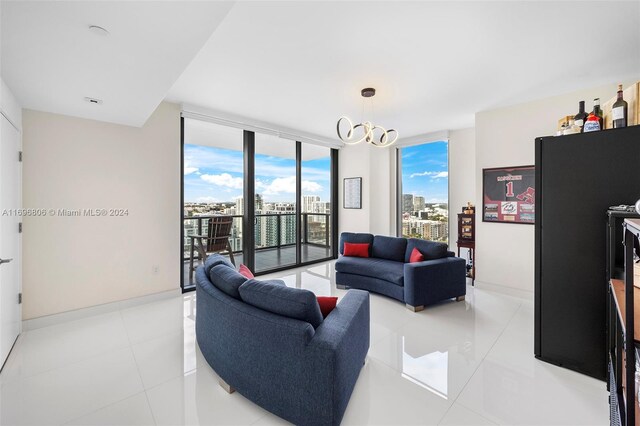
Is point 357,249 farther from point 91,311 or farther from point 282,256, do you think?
point 91,311

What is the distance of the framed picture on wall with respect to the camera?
20.2 ft

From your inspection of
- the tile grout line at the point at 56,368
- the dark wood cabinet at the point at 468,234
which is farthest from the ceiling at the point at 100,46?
the dark wood cabinet at the point at 468,234

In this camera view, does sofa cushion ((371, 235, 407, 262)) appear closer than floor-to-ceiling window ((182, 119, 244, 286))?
Yes

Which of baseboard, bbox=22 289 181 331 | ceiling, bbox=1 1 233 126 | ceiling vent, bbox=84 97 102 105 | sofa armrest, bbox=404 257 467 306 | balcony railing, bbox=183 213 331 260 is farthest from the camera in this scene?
balcony railing, bbox=183 213 331 260

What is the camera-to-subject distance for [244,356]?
1.80 meters

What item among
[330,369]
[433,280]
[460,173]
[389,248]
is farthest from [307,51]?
[460,173]

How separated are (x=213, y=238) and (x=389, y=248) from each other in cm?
278

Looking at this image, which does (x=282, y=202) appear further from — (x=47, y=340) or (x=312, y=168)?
(x=47, y=340)

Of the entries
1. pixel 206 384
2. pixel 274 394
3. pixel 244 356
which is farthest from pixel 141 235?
pixel 274 394

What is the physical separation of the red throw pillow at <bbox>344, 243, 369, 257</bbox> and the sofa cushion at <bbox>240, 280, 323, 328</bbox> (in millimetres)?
2843

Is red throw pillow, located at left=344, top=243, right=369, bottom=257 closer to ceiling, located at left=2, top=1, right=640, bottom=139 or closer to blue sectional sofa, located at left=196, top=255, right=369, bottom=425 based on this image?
ceiling, located at left=2, top=1, right=640, bottom=139

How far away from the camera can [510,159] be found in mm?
3918

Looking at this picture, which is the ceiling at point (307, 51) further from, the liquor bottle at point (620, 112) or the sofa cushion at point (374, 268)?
the sofa cushion at point (374, 268)

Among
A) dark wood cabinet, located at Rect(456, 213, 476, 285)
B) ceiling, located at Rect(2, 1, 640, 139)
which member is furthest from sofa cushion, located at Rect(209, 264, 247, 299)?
dark wood cabinet, located at Rect(456, 213, 476, 285)
